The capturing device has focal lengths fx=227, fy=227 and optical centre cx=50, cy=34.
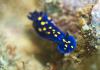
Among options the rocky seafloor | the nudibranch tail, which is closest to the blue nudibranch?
the nudibranch tail

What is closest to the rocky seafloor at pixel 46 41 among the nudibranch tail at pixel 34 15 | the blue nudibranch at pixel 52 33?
the blue nudibranch at pixel 52 33

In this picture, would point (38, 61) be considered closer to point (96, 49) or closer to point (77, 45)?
point (77, 45)

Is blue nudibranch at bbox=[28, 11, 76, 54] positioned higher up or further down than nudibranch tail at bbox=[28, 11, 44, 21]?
further down

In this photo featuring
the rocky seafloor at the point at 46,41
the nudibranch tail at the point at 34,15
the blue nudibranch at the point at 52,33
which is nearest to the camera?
the rocky seafloor at the point at 46,41

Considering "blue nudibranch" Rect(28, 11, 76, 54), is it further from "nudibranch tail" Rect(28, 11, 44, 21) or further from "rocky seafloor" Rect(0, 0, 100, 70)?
"rocky seafloor" Rect(0, 0, 100, 70)

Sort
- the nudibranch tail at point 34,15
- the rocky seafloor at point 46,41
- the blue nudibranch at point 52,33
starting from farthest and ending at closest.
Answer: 1. the nudibranch tail at point 34,15
2. the blue nudibranch at point 52,33
3. the rocky seafloor at point 46,41

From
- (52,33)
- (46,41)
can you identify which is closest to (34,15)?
(46,41)

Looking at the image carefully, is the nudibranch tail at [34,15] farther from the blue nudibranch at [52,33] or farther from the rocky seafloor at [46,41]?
the rocky seafloor at [46,41]
